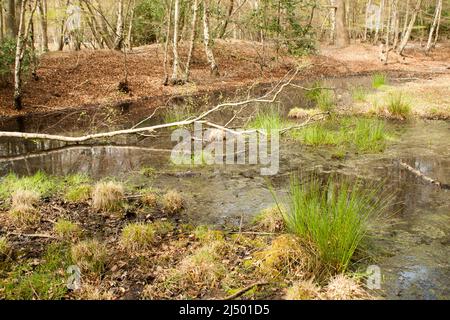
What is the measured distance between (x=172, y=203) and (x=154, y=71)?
14.3 meters

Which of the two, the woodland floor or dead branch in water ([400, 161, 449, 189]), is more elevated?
the woodland floor

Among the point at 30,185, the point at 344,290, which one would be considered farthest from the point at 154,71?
the point at 344,290

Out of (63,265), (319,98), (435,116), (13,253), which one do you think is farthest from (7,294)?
(435,116)

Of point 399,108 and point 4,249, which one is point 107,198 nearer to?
point 4,249

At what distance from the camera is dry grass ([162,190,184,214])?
6496 mm

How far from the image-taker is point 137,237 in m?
5.36

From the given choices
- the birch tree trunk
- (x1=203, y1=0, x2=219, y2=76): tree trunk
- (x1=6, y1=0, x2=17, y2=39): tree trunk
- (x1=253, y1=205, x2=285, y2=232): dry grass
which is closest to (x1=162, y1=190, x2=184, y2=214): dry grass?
(x1=253, y1=205, x2=285, y2=232): dry grass

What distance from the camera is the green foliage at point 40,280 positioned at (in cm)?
420

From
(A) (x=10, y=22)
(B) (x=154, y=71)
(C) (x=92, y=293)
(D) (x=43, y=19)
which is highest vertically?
(D) (x=43, y=19)

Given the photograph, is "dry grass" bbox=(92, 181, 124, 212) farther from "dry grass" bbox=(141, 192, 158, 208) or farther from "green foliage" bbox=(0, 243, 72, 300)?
"green foliage" bbox=(0, 243, 72, 300)

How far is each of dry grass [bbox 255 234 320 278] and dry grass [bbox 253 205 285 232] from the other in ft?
2.88

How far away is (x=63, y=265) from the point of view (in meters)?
4.75

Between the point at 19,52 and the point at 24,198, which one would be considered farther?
the point at 19,52

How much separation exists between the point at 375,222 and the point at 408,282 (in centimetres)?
147
